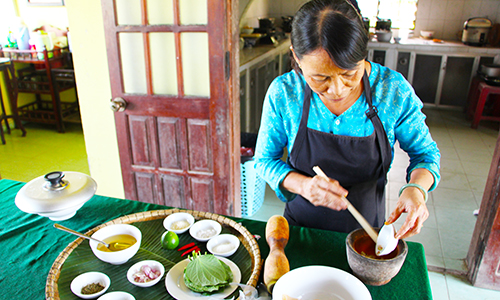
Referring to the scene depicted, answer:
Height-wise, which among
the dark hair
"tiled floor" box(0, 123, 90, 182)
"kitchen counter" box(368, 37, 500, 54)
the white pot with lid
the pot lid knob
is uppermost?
the dark hair

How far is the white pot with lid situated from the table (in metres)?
0.12

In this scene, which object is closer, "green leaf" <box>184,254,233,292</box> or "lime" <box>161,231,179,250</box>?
"green leaf" <box>184,254,233,292</box>

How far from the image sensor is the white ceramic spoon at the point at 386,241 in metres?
1.05

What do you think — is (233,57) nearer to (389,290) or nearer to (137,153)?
(137,153)

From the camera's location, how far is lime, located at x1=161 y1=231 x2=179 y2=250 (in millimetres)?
1252

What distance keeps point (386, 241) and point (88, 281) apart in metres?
0.92

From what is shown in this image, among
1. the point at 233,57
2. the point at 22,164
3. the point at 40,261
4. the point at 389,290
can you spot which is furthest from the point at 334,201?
the point at 22,164

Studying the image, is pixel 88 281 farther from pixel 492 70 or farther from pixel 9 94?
pixel 492 70

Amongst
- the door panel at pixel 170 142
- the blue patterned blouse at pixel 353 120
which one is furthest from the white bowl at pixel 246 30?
the blue patterned blouse at pixel 353 120

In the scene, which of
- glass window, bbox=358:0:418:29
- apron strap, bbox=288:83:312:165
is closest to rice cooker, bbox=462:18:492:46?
glass window, bbox=358:0:418:29

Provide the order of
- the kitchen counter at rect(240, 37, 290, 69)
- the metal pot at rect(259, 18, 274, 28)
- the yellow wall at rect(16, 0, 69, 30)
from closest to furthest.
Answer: the kitchen counter at rect(240, 37, 290, 69)
the metal pot at rect(259, 18, 274, 28)
the yellow wall at rect(16, 0, 69, 30)

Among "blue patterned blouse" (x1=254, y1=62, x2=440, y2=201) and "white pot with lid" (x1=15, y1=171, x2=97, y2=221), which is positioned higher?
"blue patterned blouse" (x1=254, y1=62, x2=440, y2=201)

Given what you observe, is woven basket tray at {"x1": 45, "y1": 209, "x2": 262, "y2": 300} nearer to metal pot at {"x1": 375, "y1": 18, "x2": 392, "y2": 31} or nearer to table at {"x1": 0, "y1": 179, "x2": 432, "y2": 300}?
table at {"x1": 0, "y1": 179, "x2": 432, "y2": 300}

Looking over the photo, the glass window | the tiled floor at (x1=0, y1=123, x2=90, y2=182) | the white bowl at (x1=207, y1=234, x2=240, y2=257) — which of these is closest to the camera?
the white bowl at (x1=207, y1=234, x2=240, y2=257)
